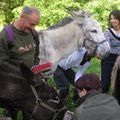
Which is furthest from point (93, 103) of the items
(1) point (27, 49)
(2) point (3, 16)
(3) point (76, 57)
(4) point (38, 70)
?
(2) point (3, 16)

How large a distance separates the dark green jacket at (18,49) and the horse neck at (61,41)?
1.57 m

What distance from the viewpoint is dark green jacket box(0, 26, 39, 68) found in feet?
20.0

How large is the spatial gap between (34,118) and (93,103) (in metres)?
1.25

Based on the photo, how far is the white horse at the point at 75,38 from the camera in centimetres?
818

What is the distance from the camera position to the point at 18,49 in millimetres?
6250

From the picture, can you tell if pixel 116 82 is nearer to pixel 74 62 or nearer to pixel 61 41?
pixel 74 62

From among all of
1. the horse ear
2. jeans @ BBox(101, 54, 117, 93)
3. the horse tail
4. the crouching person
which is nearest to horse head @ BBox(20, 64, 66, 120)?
the horse ear

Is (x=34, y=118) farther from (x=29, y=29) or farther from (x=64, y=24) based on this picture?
(x=64, y=24)

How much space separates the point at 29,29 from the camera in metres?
6.29

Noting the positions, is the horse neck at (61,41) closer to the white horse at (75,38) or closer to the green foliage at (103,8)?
the white horse at (75,38)

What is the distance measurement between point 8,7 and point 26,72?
2511cm

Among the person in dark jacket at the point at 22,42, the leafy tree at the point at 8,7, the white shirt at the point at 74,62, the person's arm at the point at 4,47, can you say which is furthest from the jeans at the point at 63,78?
the leafy tree at the point at 8,7

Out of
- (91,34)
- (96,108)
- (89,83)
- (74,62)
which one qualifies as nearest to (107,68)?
(74,62)

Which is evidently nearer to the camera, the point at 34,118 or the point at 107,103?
the point at 107,103
